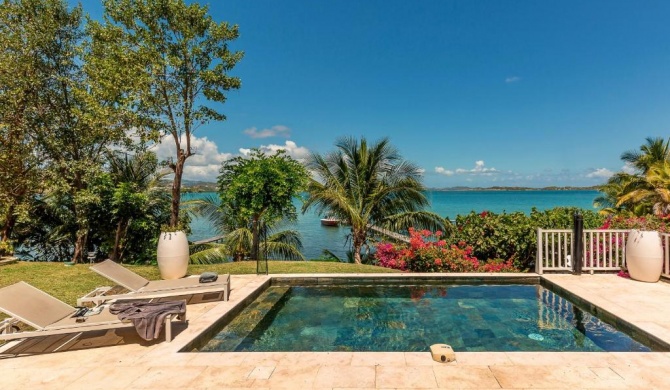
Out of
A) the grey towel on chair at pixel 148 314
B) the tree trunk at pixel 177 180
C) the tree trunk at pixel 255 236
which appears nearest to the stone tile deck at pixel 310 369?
the grey towel on chair at pixel 148 314

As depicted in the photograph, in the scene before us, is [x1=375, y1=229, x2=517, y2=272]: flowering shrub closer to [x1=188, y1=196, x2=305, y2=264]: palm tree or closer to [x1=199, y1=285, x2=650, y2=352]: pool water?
[x1=199, y1=285, x2=650, y2=352]: pool water

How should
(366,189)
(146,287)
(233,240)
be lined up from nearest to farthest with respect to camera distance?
1. (146,287)
2. (366,189)
3. (233,240)

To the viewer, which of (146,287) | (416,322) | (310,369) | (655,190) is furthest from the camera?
(655,190)

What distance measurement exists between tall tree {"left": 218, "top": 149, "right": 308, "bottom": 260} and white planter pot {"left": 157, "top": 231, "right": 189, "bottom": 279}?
6.63 ft

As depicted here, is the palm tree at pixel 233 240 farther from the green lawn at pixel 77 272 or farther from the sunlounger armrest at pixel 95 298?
the sunlounger armrest at pixel 95 298

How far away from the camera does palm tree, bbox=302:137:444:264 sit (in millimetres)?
11078

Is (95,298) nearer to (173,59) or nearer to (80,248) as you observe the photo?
(173,59)

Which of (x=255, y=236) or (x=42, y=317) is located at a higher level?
(x=255, y=236)

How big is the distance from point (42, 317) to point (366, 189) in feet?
28.6

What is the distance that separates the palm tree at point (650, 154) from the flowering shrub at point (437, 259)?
1453cm

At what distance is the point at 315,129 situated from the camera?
82.4 ft

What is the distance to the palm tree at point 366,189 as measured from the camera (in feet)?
36.3

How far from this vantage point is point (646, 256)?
639cm

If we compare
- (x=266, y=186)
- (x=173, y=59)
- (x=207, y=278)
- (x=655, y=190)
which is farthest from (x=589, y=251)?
(x=173, y=59)
